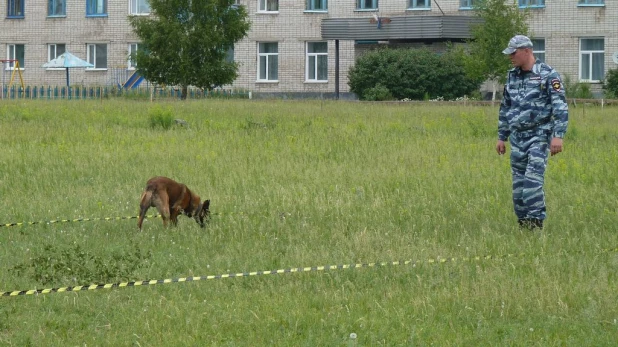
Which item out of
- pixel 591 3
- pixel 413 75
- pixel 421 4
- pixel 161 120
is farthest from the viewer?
pixel 421 4

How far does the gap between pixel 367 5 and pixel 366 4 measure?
0.25 feet

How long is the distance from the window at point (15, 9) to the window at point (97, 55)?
4251 millimetres

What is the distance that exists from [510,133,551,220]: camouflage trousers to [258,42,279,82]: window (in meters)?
41.8

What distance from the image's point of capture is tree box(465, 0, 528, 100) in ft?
131

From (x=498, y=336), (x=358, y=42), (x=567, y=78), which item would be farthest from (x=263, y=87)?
(x=498, y=336)

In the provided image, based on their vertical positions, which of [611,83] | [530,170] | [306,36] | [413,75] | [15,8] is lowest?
[530,170]

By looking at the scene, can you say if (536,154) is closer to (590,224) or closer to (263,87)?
(590,224)

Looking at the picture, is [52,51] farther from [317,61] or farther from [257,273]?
[257,273]

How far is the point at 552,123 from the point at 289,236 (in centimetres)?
269

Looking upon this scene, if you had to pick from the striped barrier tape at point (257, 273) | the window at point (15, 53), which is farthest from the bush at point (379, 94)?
the striped barrier tape at point (257, 273)

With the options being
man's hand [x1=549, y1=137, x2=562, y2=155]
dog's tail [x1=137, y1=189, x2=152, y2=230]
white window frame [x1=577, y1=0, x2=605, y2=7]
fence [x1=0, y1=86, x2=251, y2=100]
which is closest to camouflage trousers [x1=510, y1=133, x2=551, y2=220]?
man's hand [x1=549, y1=137, x2=562, y2=155]

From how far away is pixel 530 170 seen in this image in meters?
10.2

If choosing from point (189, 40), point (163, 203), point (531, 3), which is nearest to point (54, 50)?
point (189, 40)

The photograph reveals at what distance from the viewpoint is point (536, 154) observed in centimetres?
1012
